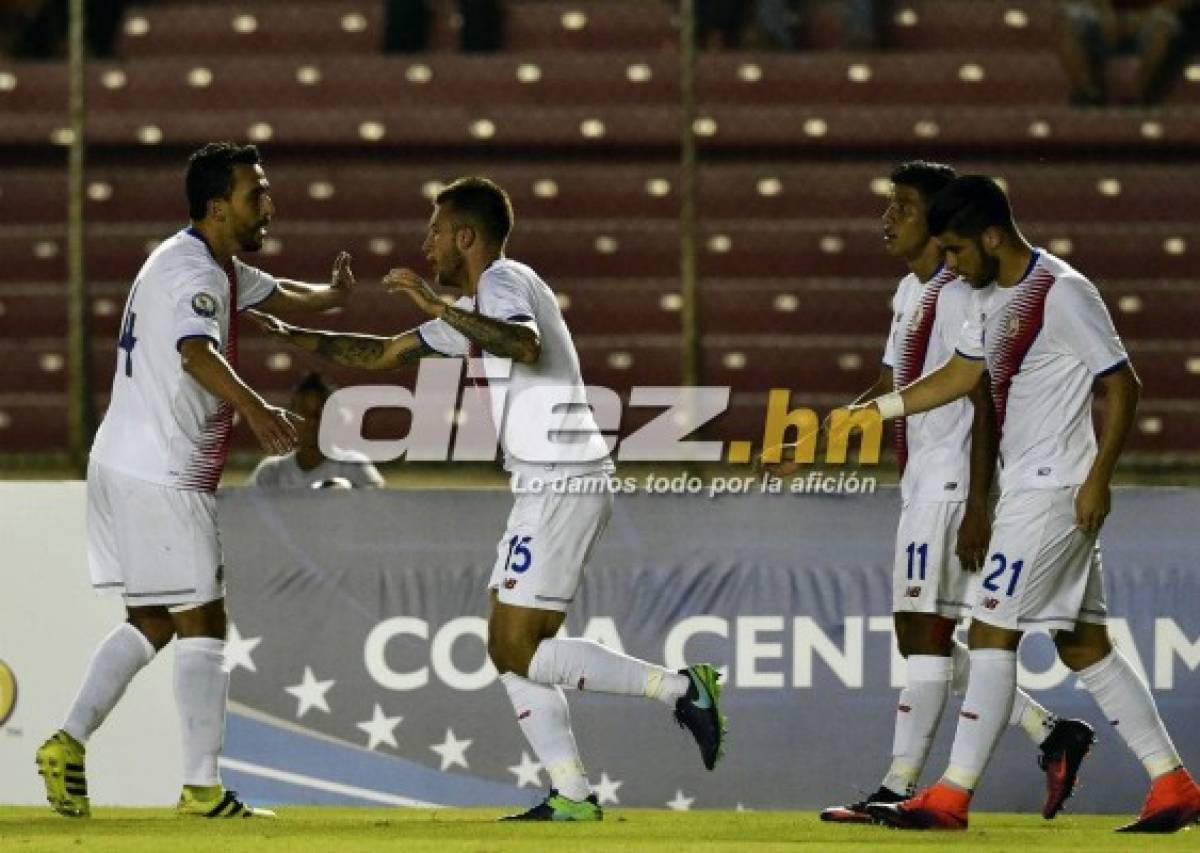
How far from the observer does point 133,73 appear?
597 inches

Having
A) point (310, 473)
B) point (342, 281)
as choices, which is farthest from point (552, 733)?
point (310, 473)

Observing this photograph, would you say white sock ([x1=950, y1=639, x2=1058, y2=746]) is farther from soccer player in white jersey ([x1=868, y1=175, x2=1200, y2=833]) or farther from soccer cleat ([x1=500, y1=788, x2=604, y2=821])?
soccer cleat ([x1=500, y1=788, x2=604, y2=821])

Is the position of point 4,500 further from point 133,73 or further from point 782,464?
point 133,73

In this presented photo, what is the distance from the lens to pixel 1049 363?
6688 millimetres

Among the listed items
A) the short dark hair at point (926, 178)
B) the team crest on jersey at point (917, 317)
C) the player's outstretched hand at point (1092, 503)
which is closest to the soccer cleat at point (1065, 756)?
the player's outstretched hand at point (1092, 503)

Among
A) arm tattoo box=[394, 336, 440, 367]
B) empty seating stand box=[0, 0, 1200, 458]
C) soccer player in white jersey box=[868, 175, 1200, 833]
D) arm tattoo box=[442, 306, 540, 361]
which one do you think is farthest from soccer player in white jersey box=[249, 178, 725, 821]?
empty seating stand box=[0, 0, 1200, 458]

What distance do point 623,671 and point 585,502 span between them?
1.56ft

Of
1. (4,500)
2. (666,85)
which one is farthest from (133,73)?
(4,500)

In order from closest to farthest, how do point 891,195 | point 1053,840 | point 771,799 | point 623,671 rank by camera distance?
point 1053,840 < point 623,671 < point 891,195 < point 771,799

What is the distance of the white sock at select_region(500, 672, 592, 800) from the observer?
685cm

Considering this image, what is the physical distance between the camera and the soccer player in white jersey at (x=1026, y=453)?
6617 mm

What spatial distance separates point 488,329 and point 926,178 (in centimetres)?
151

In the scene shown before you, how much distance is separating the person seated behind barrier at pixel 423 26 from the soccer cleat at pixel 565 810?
887cm

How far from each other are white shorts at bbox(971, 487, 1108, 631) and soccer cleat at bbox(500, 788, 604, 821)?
115 centimetres
